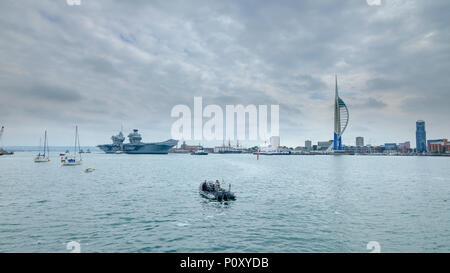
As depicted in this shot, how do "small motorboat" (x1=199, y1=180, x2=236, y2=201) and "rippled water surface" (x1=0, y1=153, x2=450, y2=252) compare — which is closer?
"rippled water surface" (x1=0, y1=153, x2=450, y2=252)

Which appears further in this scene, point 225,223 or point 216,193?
point 216,193

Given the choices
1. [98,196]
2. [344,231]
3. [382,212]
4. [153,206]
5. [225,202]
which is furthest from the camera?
[98,196]

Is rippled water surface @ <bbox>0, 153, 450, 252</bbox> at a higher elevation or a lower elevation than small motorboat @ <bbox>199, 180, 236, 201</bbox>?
lower

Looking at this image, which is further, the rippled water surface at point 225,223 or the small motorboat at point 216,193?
the small motorboat at point 216,193

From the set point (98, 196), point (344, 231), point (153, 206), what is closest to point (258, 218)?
point (344, 231)

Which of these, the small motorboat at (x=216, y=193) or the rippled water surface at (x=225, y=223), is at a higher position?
the small motorboat at (x=216, y=193)

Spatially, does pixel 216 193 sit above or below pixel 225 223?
above

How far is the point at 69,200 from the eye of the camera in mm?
33719
